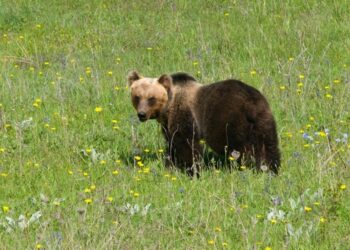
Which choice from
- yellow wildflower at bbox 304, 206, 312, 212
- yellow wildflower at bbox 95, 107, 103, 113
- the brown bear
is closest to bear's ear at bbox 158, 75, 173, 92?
the brown bear

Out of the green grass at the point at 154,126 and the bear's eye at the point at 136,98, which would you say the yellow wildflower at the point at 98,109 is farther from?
the bear's eye at the point at 136,98

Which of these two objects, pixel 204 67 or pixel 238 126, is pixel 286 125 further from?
pixel 204 67

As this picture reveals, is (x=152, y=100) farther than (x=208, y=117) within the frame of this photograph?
Yes

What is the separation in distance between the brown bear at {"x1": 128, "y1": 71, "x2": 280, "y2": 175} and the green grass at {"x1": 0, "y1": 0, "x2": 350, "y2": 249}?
Answer: 26 centimetres

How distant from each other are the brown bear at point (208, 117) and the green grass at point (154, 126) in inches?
10.2

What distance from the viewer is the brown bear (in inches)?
326

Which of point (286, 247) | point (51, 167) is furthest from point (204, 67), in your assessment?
point (286, 247)

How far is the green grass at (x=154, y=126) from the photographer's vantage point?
650 cm

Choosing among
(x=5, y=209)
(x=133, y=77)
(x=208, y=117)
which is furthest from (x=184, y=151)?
(x=5, y=209)

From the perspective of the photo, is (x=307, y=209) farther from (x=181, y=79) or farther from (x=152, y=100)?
(x=181, y=79)

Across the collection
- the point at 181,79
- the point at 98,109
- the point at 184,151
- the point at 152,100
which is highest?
the point at 181,79

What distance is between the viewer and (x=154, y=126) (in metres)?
9.71

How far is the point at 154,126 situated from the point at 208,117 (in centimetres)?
107

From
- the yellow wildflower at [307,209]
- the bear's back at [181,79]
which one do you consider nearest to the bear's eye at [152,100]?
the bear's back at [181,79]
